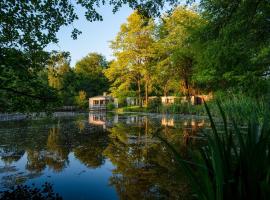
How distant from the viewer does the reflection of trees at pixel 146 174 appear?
15.2 ft

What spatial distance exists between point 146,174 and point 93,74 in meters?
57.7

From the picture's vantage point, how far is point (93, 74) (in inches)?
2443

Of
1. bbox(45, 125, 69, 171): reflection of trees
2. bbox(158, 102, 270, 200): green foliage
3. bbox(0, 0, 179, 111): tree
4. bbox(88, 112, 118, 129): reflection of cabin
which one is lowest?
bbox(45, 125, 69, 171): reflection of trees

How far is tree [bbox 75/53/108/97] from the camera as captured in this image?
59.6 m

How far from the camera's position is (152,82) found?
37625 millimetres

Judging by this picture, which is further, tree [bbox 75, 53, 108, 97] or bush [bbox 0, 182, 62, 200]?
tree [bbox 75, 53, 108, 97]

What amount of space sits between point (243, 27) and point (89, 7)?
5665mm

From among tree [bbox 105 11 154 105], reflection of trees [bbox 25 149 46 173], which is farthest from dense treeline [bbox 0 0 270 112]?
tree [bbox 105 11 154 105]

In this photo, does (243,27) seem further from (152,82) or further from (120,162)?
(152,82)

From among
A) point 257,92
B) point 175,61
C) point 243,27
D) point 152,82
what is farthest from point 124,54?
point 243,27

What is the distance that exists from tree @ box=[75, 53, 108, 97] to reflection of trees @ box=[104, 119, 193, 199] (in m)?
45.7

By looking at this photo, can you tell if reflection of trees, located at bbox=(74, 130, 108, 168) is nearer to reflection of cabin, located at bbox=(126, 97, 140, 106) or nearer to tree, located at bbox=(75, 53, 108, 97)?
reflection of cabin, located at bbox=(126, 97, 140, 106)

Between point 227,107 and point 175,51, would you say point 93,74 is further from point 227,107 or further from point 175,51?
point 227,107

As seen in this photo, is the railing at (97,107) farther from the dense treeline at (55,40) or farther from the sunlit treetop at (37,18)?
the sunlit treetop at (37,18)
